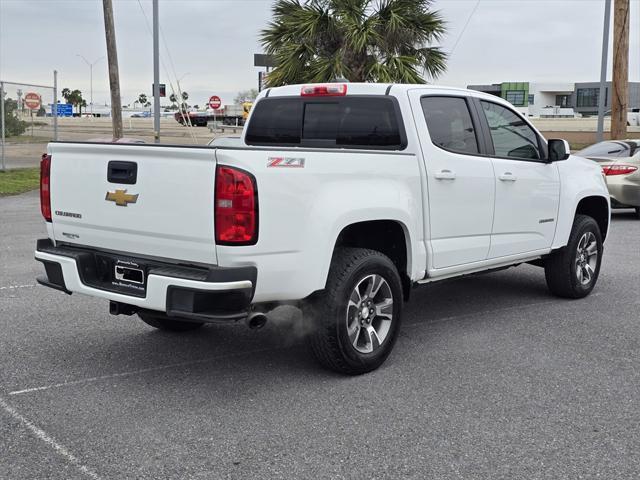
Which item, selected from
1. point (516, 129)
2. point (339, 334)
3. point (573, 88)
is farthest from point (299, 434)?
point (573, 88)

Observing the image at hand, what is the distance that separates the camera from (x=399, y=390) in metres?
4.83

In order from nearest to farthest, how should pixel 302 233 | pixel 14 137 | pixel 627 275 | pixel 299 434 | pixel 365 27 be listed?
1. pixel 299 434
2. pixel 302 233
3. pixel 627 275
4. pixel 365 27
5. pixel 14 137

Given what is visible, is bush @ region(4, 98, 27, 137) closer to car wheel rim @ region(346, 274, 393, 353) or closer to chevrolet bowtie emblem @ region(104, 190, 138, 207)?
chevrolet bowtie emblem @ region(104, 190, 138, 207)

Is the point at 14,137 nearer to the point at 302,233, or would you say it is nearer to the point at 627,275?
the point at 627,275

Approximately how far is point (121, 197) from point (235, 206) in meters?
0.84

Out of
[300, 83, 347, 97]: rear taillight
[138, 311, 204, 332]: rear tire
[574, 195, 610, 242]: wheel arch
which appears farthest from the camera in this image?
[574, 195, 610, 242]: wheel arch

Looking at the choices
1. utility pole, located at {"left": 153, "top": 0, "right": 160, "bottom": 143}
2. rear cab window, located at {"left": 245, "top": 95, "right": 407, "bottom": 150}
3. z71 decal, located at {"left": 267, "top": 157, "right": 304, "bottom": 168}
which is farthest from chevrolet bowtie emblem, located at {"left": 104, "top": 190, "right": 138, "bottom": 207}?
utility pole, located at {"left": 153, "top": 0, "right": 160, "bottom": 143}

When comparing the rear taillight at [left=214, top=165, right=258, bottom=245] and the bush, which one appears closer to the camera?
the rear taillight at [left=214, top=165, right=258, bottom=245]

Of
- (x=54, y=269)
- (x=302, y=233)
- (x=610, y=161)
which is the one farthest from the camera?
(x=610, y=161)

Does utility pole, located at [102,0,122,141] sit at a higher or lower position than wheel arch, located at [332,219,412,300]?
higher

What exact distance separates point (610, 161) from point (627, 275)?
5.85 meters

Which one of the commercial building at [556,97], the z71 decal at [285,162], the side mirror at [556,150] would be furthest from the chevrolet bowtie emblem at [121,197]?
the commercial building at [556,97]

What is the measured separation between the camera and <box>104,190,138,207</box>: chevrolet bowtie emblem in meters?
4.59

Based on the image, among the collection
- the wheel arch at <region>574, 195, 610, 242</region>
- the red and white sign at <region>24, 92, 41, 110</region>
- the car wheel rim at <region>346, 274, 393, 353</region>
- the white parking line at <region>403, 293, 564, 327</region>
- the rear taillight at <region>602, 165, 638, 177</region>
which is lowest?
the white parking line at <region>403, 293, 564, 327</region>
